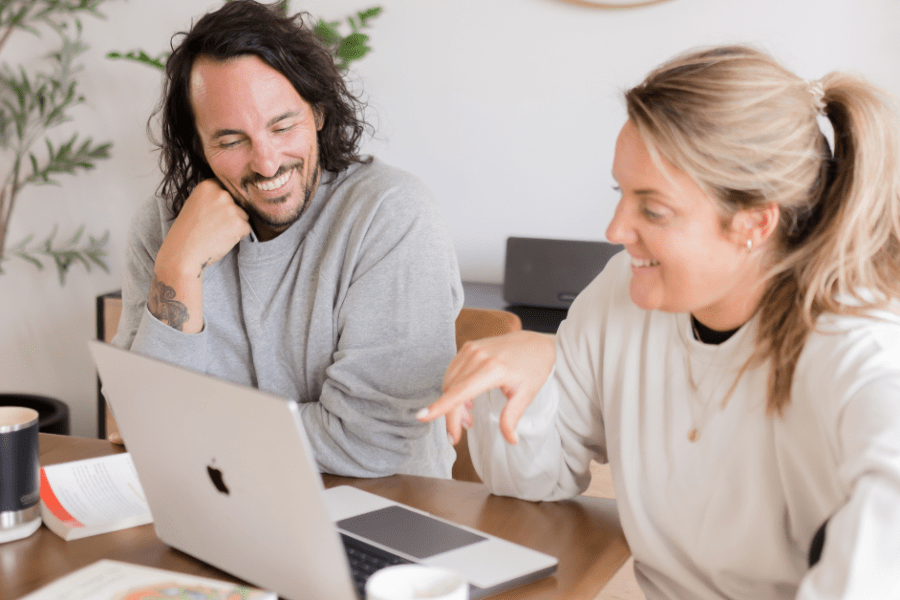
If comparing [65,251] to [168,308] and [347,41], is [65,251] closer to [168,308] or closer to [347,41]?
[347,41]

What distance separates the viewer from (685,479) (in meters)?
0.99

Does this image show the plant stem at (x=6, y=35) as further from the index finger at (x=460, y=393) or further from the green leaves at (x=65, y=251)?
the index finger at (x=460, y=393)

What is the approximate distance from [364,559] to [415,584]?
0.79 ft

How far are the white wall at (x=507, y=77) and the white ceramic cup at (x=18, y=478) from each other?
1.66 m

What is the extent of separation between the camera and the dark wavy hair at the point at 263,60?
133 cm

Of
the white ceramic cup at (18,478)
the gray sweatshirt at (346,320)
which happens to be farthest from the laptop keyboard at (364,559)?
the white ceramic cup at (18,478)

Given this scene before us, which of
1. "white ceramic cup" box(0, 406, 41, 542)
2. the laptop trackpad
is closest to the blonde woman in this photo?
the laptop trackpad

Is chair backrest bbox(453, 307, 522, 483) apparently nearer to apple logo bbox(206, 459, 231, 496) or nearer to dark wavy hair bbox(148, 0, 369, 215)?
dark wavy hair bbox(148, 0, 369, 215)

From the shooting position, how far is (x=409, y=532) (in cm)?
89

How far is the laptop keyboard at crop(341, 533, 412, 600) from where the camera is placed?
803 mm

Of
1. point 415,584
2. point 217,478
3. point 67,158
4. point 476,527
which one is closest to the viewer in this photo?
point 415,584

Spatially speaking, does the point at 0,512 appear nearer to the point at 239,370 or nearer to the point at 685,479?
the point at 239,370

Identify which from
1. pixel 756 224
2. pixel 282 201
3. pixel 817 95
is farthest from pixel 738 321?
pixel 282 201

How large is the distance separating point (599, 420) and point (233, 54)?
801 millimetres
